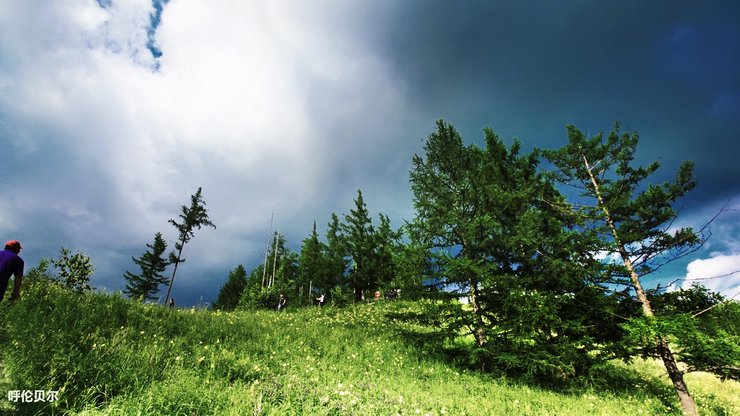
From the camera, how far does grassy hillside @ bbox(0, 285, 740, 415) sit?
4.89 metres

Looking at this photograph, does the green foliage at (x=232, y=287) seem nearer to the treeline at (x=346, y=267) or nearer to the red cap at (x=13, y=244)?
the treeline at (x=346, y=267)

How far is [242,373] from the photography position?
668 cm

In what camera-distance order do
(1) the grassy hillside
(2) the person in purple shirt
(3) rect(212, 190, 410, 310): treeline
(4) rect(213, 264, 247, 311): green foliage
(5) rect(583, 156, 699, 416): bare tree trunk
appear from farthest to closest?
(4) rect(213, 264, 247, 311): green foliage < (3) rect(212, 190, 410, 310): treeline < (5) rect(583, 156, 699, 416): bare tree trunk < (2) the person in purple shirt < (1) the grassy hillside

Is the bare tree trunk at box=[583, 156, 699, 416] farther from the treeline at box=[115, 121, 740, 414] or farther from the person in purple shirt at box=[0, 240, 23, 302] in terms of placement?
the person in purple shirt at box=[0, 240, 23, 302]

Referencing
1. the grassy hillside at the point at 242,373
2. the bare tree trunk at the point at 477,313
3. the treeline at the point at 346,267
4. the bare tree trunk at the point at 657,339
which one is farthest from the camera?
the treeline at the point at 346,267

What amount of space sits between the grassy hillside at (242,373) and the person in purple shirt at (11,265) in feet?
3.32

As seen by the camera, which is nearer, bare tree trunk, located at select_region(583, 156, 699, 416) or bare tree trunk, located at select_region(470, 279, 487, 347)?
bare tree trunk, located at select_region(583, 156, 699, 416)

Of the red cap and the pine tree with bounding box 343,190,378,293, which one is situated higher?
the pine tree with bounding box 343,190,378,293

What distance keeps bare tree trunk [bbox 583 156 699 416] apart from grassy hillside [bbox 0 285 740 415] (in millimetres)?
657

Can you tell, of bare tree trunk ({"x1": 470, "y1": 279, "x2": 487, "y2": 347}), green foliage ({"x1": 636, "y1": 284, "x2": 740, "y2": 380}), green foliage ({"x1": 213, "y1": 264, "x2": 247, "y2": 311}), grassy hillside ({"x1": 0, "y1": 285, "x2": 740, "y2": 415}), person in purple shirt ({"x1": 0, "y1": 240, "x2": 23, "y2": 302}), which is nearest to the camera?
grassy hillside ({"x1": 0, "y1": 285, "x2": 740, "y2": 415})

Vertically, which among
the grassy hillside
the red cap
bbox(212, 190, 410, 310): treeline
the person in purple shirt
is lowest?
the grassy hillside

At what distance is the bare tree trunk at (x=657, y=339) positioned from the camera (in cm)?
830

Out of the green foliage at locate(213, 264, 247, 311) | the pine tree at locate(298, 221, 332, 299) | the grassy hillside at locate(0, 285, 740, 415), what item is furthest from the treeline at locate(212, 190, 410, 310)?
Result: the green foliage at locate(213, 264, 247, 311)

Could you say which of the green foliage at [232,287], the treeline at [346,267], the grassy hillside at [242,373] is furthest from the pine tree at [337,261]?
the green foliage at [232,287]
